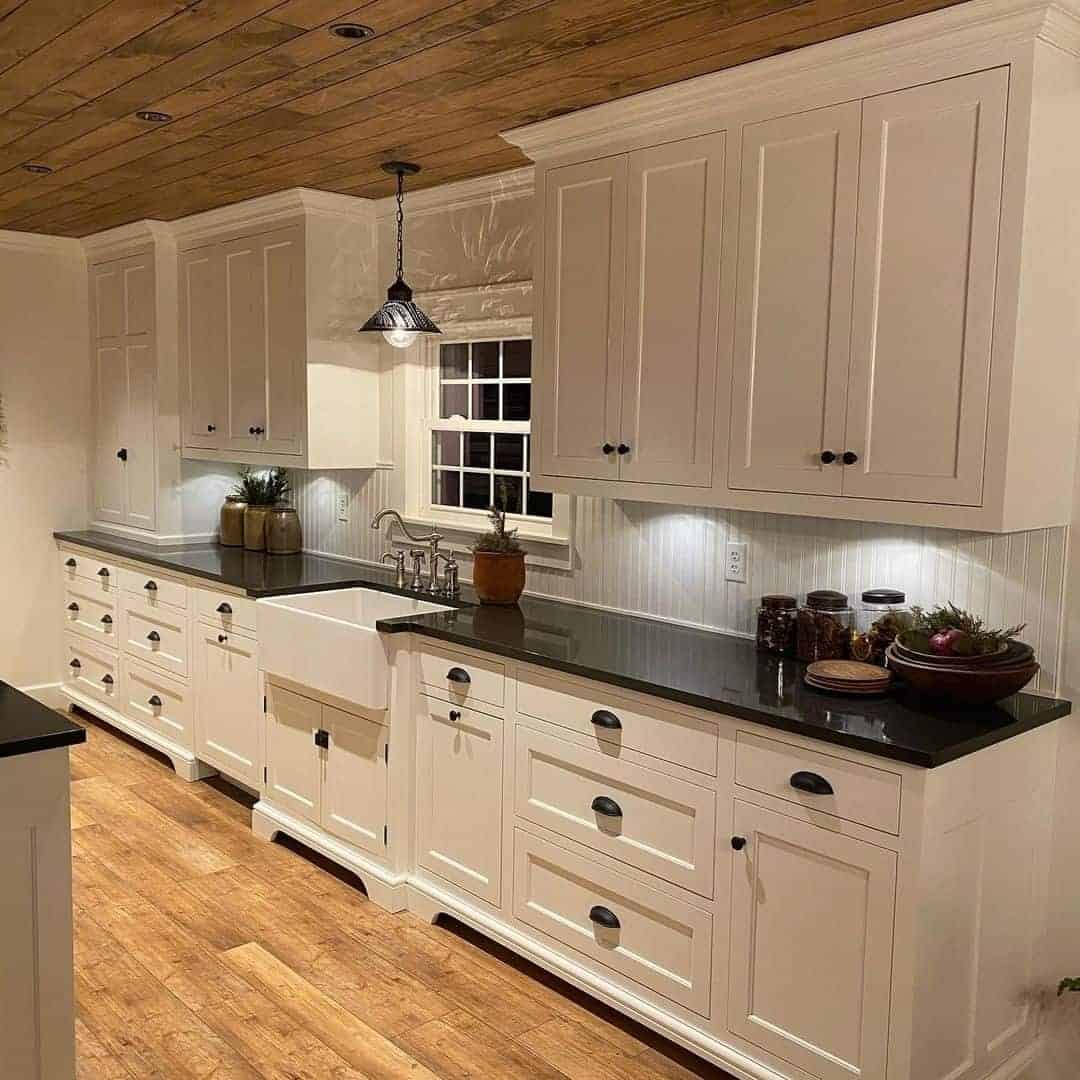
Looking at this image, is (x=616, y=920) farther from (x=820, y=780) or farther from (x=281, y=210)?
(x=281, y=210)

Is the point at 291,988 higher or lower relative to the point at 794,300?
lower

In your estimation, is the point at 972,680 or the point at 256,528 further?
the point at 256,528

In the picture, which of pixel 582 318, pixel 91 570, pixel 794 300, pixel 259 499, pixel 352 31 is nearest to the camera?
pixel 352 31

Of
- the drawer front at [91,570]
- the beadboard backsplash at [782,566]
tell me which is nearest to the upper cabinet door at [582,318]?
the beadboard backsplash at [782,566]

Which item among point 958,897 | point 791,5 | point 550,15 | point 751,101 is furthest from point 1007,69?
point 958,897

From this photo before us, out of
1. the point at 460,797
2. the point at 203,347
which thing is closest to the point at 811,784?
the point at 460,797

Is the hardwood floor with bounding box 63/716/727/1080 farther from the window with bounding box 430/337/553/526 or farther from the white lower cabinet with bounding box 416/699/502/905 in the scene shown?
the window with bounding box 430/337/553/526

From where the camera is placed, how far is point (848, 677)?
2553mm

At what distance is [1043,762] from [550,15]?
2.01 meters

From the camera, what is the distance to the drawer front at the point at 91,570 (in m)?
5.27

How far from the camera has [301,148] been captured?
3.65m

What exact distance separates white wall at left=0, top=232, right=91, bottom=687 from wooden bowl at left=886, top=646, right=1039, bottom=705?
15.4 feet

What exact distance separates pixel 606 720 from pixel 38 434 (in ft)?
13.4

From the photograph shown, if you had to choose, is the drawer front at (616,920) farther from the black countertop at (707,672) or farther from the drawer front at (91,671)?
the drawer front at (91,671)
